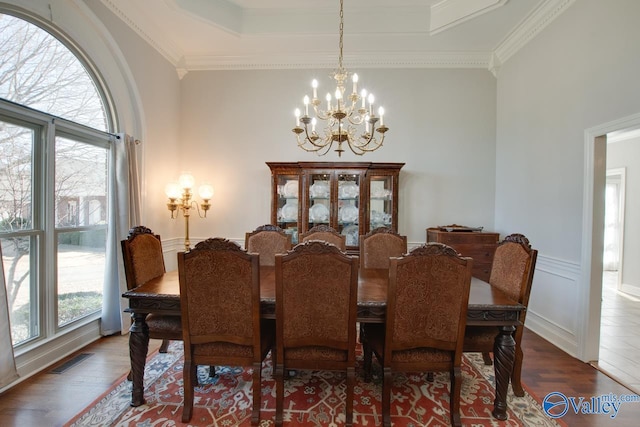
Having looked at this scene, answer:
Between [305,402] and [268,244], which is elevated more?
[268,244]

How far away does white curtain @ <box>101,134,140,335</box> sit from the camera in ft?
9.06

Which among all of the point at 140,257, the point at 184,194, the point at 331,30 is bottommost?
the point at 140,257

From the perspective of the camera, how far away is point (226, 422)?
1.67 m

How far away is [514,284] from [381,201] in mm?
1873

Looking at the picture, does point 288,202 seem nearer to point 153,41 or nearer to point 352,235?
point 352,235

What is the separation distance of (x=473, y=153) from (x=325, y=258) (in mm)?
3206

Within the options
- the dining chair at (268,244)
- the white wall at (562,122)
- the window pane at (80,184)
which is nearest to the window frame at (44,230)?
the window pane at (80,184)

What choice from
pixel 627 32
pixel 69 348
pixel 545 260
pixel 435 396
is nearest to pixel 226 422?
pixel 435 396

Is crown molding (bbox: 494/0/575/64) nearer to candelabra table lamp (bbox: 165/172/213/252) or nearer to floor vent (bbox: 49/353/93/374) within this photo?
candelabra table lamp (bbox: 165/172/213/252)

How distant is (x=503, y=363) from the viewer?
1654 mm

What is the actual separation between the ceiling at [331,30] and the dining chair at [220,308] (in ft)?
9.37

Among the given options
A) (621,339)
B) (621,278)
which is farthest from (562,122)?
(621,278)

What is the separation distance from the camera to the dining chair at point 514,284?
1773 millimetres

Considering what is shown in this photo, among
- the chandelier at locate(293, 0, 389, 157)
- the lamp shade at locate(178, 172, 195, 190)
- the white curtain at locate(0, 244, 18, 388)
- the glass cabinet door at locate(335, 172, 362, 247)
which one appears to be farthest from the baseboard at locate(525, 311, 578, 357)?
the white curtain at locate(0, 244, 18, 388)
